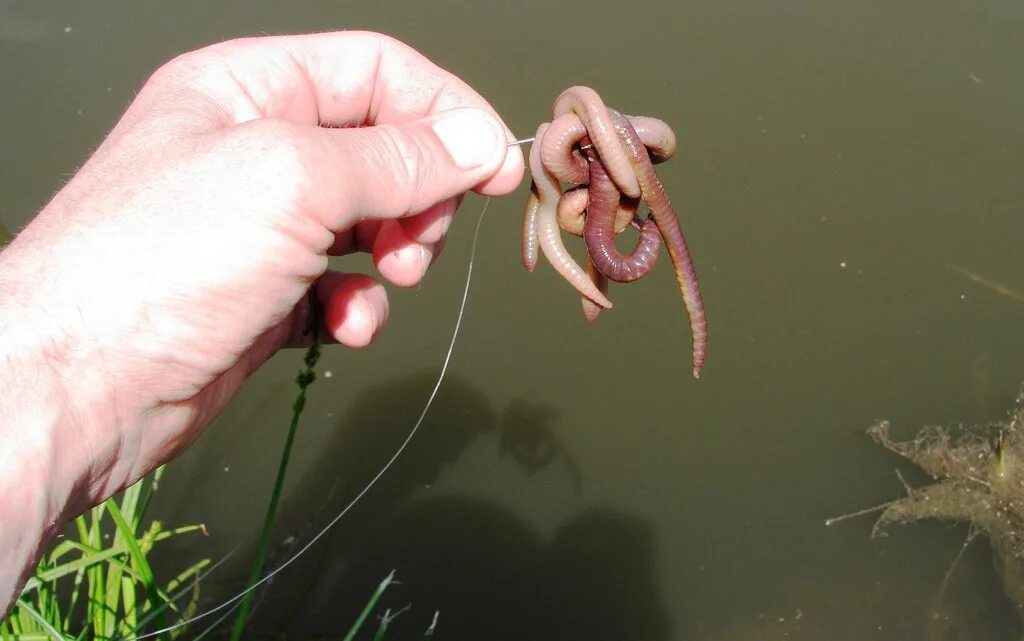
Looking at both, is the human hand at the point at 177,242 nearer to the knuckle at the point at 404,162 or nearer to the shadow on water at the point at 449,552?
the knuckle at the point at 404,162

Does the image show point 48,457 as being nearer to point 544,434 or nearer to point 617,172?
point 617,172

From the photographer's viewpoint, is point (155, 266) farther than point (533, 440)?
No

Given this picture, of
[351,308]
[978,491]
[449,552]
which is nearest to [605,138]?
[351,308]

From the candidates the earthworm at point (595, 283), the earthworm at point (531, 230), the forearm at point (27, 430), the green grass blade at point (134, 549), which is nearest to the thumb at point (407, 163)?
the earthworm at point (531, 230)

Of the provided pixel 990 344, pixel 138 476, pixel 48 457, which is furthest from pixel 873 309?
pixel 48 457

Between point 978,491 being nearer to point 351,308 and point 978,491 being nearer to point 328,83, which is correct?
point 351,308

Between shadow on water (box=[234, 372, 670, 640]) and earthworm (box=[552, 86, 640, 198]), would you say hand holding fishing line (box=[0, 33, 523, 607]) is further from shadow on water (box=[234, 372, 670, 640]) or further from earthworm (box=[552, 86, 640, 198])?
shadow on water (box=[234, 372, 670, 640])
